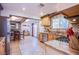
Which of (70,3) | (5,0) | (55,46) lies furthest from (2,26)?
(70,3)

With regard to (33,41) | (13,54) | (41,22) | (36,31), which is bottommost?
(13,54)

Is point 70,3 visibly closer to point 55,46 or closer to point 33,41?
point 55,46

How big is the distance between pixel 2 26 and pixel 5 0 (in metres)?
0.43

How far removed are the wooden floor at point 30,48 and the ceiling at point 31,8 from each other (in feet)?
1.42

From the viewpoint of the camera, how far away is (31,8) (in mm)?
1980

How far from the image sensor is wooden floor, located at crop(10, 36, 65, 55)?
194cm

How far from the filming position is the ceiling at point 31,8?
1.92m

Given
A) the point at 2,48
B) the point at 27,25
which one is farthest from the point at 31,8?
the point at 2,48

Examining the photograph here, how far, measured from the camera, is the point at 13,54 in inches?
76.2

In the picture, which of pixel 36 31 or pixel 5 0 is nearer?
pixel 5 0

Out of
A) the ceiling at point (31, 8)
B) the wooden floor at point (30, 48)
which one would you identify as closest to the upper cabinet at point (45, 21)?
the ceiling at point (31, 8)

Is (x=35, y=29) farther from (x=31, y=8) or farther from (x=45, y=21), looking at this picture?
(x=31, y=8)

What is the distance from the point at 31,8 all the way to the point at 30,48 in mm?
682

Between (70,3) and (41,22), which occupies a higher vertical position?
(70,3)
